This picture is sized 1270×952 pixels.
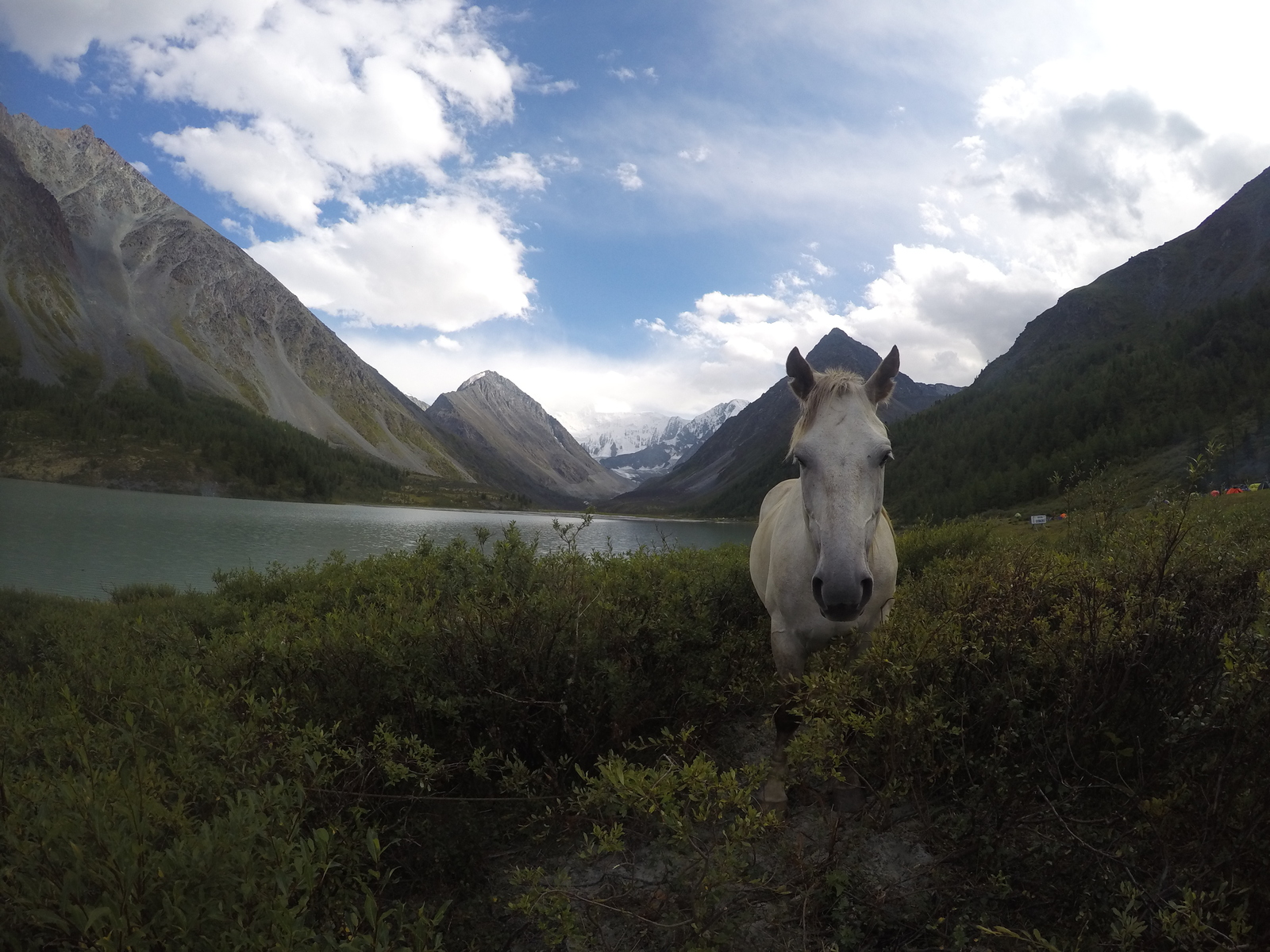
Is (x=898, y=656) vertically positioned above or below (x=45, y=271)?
below

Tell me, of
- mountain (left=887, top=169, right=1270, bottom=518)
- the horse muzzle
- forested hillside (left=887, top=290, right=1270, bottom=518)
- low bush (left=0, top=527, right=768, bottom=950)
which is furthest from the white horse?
forested hillside (left=887, top=290, right=1270, bottom=518)

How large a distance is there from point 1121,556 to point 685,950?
4.15m

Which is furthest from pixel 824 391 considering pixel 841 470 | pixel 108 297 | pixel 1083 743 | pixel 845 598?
pixel 108 297

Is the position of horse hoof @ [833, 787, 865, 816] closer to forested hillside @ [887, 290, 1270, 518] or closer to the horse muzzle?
the horse muzzle

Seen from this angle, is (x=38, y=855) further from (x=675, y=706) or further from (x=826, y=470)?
(x=826, y=470)

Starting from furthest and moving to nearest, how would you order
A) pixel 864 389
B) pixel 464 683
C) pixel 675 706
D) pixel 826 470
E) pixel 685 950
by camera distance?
pixel 675 706 < pixel 864 389 < pixel 464 683 < pixel 826 470 < pixel 685 950

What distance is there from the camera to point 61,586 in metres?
21.3

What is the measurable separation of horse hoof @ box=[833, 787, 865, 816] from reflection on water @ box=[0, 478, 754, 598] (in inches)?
295

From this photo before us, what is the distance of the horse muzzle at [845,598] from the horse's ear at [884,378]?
69.0 inches

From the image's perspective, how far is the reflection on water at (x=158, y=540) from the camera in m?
23.3

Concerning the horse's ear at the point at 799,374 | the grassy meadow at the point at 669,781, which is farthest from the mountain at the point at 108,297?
the horse's ear at the point at 799,374

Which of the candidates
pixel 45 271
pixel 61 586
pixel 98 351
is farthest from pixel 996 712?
pixel 45 271

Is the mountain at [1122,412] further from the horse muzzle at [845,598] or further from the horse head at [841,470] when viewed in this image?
the horse muzzle at [845,598]

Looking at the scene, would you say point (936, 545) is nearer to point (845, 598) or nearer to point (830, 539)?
point (830, 539)
